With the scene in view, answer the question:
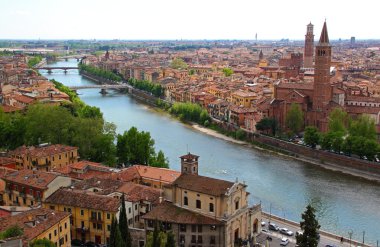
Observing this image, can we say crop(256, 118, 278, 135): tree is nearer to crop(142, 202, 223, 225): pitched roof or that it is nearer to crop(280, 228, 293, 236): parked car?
crop(280, 228, 293, 236): parked car

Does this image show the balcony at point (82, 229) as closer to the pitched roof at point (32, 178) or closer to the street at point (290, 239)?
the pitched roof at point (32, 178)

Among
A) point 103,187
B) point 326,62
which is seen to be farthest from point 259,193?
point 326,62

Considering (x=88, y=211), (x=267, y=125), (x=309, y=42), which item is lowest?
(x=267, y=125)

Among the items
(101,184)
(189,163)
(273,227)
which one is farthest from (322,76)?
(101,184)

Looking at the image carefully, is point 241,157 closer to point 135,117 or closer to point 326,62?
point 326,62
